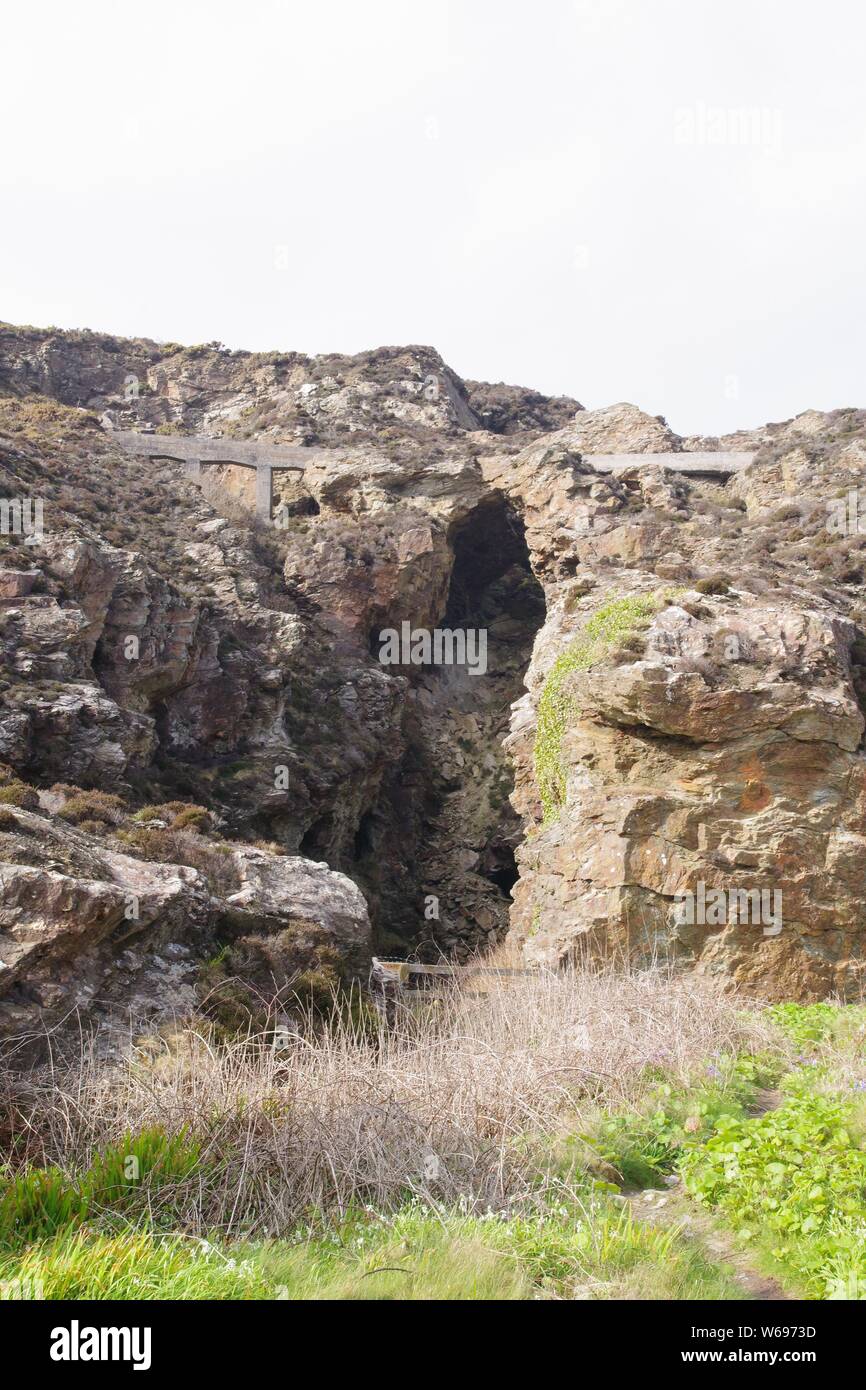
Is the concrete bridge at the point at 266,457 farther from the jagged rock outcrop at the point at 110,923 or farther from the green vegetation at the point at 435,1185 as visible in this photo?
the green vegetation at the point at 435,1185

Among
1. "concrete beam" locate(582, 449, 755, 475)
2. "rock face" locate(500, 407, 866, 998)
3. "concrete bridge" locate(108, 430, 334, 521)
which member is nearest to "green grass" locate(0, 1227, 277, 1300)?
"rock face" locate(500, 407, 866, 998)

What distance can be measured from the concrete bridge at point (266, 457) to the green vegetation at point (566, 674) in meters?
19.9

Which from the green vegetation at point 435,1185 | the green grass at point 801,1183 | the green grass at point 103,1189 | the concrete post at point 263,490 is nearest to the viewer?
the green vegetation at point 435,1185

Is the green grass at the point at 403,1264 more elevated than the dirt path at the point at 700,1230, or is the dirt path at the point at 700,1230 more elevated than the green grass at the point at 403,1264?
the green grass at the point at 403,1264

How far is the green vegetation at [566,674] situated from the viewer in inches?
708

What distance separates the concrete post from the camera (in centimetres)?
3709

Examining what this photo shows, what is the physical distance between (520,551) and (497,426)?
1857cm

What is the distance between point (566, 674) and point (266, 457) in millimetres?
23702

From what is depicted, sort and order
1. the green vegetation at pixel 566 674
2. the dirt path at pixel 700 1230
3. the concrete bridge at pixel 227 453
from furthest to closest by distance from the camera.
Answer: the concrete bridge at pixel 227 453
the green vegetation at pixel 566 674
the dirt path at pixel 700 1230

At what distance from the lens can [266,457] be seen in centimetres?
3831

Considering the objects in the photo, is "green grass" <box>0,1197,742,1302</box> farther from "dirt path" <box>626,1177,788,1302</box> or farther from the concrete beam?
the concrete beam

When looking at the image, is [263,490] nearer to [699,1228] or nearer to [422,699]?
[422,699]

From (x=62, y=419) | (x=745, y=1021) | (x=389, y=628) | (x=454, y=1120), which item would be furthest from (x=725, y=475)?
(x=454, y=1120)

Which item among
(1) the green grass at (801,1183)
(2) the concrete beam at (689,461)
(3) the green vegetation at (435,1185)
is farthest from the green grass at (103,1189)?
(2) the concrete beam at (689,461)
